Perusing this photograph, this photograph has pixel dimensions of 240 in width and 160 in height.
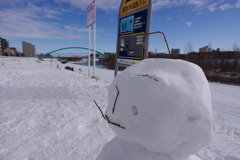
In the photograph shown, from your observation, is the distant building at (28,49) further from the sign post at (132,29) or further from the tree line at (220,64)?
the sign post at (132,29)

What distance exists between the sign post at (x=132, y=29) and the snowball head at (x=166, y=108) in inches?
85.6

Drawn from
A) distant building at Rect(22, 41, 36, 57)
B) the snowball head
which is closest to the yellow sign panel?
the snowball head

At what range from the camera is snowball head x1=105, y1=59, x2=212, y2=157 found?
0.72 meters

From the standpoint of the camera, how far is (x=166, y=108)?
711 mm

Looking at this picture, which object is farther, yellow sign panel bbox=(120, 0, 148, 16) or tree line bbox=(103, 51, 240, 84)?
tree line bbox=(103, 51, 240, 84)

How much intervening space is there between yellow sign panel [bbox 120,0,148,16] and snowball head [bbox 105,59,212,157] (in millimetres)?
2938

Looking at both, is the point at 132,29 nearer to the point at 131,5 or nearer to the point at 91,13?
the point at 131,5

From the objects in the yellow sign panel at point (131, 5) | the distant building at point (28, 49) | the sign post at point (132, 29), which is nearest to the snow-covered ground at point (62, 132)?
the sign post at point (132, 29)

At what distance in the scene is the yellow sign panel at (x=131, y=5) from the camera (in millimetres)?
3245

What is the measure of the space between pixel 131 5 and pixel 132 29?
2.10 ft

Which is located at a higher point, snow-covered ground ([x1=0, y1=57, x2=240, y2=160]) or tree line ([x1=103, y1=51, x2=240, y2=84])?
tree line ([x1=103, y1=51, x2=240, y2=84])

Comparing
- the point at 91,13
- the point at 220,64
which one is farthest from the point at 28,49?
the point at 220,64

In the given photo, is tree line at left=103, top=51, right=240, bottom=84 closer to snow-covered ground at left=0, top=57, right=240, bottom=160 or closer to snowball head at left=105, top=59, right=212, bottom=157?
snow-covered ground at left=0, top=57, right=240, bottom=160

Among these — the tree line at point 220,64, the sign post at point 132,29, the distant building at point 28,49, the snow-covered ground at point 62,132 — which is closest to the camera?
the snow-covered ground at point 62,132
